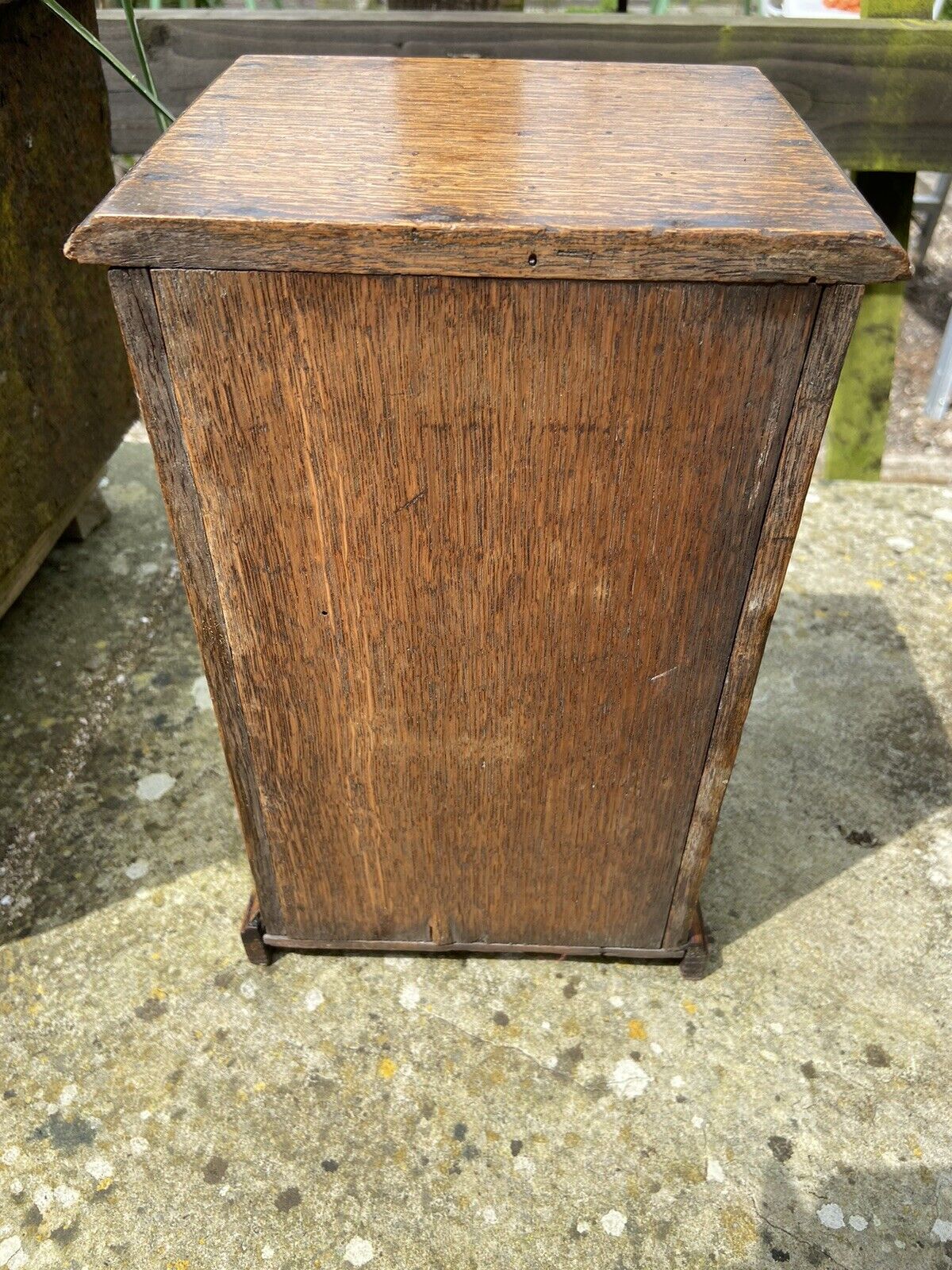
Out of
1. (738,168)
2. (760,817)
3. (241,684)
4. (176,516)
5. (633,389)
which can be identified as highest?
(738,168)

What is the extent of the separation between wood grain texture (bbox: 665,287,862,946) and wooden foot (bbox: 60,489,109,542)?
1.57 meters

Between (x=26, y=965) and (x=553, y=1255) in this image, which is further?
(x=26, y=965)

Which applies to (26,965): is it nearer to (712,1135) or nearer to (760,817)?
(712,1135)

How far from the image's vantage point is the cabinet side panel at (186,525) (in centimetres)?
90

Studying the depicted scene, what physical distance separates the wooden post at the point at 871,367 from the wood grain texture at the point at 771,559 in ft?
4.34

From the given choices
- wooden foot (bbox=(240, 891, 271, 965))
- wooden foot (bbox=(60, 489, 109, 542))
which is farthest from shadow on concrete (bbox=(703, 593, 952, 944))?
wooden foot (bbox=(60, 489, 109, 542))

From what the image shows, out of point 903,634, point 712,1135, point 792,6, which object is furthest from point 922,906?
point 792,6

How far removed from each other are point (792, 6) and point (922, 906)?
2.06 meters

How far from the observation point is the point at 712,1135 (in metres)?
1.30

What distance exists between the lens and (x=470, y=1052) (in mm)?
1385

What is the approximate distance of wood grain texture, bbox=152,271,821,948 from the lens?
0.89 meters

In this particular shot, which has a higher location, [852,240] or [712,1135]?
[852,240]

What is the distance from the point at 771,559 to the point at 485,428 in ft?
1.11

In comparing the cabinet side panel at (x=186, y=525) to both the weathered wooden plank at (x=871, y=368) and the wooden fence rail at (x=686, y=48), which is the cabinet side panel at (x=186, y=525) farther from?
the weathered wooden plank at (x=871, y=368)
